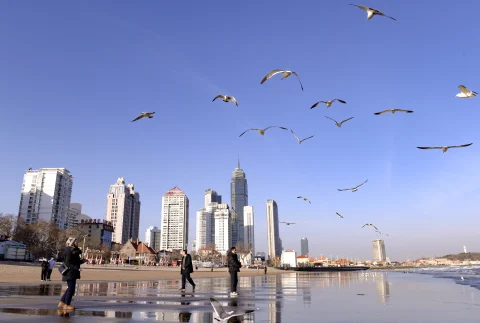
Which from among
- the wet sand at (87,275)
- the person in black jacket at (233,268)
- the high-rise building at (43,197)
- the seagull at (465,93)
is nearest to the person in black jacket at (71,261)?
the person in black jacket at (233,268)

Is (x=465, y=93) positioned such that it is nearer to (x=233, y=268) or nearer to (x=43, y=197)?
(x=233, y=268)

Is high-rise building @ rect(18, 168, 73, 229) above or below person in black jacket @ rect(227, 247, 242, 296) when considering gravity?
above

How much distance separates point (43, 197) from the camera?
190 meters

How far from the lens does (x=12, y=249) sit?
84.5m

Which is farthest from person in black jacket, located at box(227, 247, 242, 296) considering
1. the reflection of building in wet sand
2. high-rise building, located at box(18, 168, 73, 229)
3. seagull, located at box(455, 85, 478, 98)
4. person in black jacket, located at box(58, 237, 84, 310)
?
high-rise building, located at box(18, 168, 73, 229)

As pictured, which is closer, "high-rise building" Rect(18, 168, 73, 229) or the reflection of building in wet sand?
the reflection of building in wet sand

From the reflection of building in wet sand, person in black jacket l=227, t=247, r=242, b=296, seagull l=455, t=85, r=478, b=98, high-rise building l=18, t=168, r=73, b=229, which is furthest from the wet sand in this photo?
high-rise building l=18, t=168, r=73, b=229

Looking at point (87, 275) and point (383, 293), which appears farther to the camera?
point (87, 275)

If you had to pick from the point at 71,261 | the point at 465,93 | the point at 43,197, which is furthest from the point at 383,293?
the point at 43,197

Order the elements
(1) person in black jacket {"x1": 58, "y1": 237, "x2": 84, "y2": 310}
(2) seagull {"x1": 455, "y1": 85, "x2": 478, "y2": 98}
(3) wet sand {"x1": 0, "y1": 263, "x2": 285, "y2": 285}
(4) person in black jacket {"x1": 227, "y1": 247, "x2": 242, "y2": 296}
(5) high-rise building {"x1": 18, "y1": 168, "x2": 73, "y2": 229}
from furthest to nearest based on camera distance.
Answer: (5) high-rise building {"x1": 18, "y1": 168, "x2": 73, "y2": 229}, (3) wet sand {"x1": 0, "y1": 263, "x2": 285, "y2": 285}, (4) person in black jacket {"x1": 227, "y1": 247, "x2": 242, "y2": 296}, (2) seagull {"x1": 455, "y1": 85, "x2": 478, "y2": 98}, (1) person in black jacket {"x1": 58, "y1": 237, "x2": 84, "y2": 310}

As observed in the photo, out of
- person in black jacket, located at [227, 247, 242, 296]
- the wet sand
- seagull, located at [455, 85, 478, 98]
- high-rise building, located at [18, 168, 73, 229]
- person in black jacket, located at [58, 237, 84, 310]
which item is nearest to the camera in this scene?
person in black jacket, located at [58, 237, 84, 310]

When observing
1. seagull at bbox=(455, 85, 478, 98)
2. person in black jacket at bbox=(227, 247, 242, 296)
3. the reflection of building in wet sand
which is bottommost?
the reflection of building in wet sand

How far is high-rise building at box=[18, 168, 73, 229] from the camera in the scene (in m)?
188

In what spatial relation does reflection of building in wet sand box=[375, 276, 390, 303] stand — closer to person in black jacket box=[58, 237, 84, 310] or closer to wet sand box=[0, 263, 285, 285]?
person in black jacket box=[58, 237, 84, 310]
